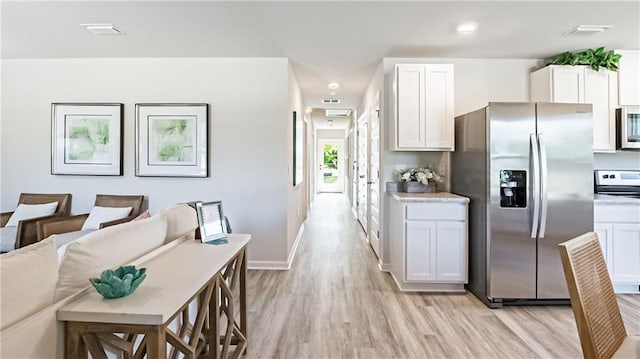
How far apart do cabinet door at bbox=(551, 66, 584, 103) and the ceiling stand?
0.77ft

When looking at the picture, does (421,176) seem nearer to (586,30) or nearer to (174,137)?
(586,30)

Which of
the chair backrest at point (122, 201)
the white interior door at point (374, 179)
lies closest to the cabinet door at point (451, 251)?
the white interior door at point (374, 179)

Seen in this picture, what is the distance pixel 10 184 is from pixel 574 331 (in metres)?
5.95

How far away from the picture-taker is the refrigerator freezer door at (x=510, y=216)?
2.75 metres

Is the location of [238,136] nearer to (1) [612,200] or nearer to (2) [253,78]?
(2) [253,78]

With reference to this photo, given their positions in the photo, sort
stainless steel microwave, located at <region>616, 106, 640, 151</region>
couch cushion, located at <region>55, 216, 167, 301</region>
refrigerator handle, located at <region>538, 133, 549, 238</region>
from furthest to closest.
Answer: stainless steel microwave, located at <region>616, 106, 640, 151</region>, refrigerator handle, located at <region>538, 133, 549, 238</region>, couch cushion, located at <region>55, 216, 167, 301</region>

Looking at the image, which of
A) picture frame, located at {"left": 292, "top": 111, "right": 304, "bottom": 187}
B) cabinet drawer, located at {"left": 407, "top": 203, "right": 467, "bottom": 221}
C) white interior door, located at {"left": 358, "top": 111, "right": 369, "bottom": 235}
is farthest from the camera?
white interior door, located at {"left": 358, "top": 111, "right": 369, "bottom": 235}

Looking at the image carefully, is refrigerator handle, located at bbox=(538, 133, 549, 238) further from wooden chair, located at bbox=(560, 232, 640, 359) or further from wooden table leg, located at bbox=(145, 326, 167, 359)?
wooden table leg, located at bbox=(145, 326, 167, 359)

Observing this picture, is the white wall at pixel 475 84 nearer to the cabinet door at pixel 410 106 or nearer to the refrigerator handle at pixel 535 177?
the cabinet door at pixel 410 106

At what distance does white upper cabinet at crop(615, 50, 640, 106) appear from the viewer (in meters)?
3.41

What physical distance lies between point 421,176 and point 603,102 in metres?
2.02

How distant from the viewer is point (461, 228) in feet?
10.1

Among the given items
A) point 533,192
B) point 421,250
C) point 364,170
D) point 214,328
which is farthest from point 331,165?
point 214,328

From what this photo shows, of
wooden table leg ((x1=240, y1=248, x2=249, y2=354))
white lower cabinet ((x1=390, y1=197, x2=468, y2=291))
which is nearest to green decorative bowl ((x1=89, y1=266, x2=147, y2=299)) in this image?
wooden table leg ((x1=240, y1=248, x2=249, y2=354))
